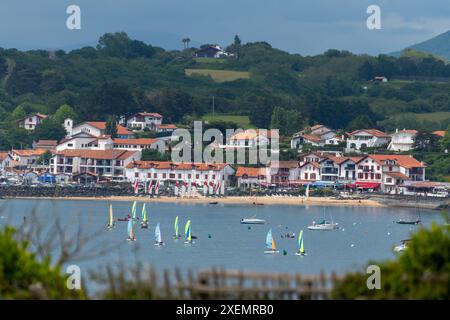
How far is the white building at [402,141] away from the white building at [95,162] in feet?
40.1

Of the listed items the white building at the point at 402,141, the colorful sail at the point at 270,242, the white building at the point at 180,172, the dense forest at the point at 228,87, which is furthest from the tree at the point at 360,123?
the colorful sail at the point at 270,242

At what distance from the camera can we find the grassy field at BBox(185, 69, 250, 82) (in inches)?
3600

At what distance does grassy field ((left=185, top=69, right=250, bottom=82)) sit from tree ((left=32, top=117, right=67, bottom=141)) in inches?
929

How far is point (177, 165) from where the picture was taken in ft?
193

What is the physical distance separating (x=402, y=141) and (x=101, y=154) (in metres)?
14.4

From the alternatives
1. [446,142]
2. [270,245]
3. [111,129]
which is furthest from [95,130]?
[270,245]

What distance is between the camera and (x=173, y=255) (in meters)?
31.4

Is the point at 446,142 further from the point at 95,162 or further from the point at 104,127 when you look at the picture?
the point at 104,127

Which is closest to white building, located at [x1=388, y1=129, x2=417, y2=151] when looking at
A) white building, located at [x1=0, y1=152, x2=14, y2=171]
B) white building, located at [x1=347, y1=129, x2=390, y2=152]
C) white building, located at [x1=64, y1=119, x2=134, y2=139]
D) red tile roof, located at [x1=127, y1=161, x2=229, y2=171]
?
white building, located at [x1=347, y1=129, x2=390, y2=152]

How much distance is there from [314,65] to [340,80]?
28.9 feet

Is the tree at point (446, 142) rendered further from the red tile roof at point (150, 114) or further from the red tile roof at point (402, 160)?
the red tile roof at point (150, 114)

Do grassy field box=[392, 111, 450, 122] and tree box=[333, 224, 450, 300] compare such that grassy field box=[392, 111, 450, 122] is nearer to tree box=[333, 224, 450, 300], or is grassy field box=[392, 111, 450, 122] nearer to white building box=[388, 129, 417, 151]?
white building box=[388, 129, 417, 151]

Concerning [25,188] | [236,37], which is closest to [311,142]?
[25,188]
